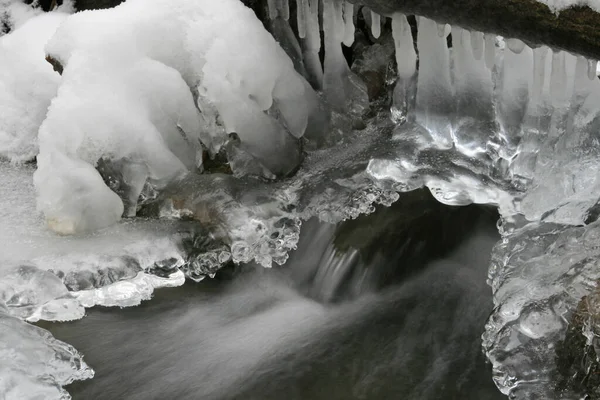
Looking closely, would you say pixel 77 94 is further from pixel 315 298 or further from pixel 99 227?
pixel 315 298

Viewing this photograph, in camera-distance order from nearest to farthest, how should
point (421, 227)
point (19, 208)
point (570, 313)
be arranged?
1. point (570, 313)
2. point (421, 227)
3. point (19, 208)

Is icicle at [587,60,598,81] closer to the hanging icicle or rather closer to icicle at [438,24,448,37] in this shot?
the hanging icicle

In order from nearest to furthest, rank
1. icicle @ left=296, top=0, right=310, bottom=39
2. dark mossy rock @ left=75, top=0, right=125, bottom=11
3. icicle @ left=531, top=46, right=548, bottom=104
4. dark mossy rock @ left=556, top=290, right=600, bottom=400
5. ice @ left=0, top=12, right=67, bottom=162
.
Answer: dark mossy rock @ left=556, top=290, right=600, bottom=400
icicle @ left=531, top=46, right=548, bottom=104
icicle @ left=296, top=0, right=310, bottom=39
ice @ left=0, top=12, right=67, bottom=162
dark mossy rock @ left=75, top=0, right=125, bottom=11

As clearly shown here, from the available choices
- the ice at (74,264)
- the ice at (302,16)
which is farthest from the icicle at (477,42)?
the ice at (74,264)

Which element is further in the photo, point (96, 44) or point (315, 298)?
point (96, 44)

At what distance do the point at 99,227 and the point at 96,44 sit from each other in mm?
953

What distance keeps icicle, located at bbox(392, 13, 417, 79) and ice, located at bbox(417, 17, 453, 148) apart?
0.06 meters

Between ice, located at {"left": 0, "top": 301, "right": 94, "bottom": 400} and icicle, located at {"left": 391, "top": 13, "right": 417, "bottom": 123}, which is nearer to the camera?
ice, located at {"left": 0, "top": 301, "right": 94, "bottom": 400}

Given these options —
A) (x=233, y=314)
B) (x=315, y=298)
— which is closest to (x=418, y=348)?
(x=315, y=298)

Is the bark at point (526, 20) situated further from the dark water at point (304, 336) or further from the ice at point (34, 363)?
the ice at point (34, 363)

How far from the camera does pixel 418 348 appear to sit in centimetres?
374

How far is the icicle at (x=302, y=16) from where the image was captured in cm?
477

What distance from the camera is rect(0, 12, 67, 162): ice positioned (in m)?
5.23

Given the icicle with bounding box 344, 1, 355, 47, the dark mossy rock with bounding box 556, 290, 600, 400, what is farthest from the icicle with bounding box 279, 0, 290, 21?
the dark mossy rock with bounding box 556, 290, 600, 400
